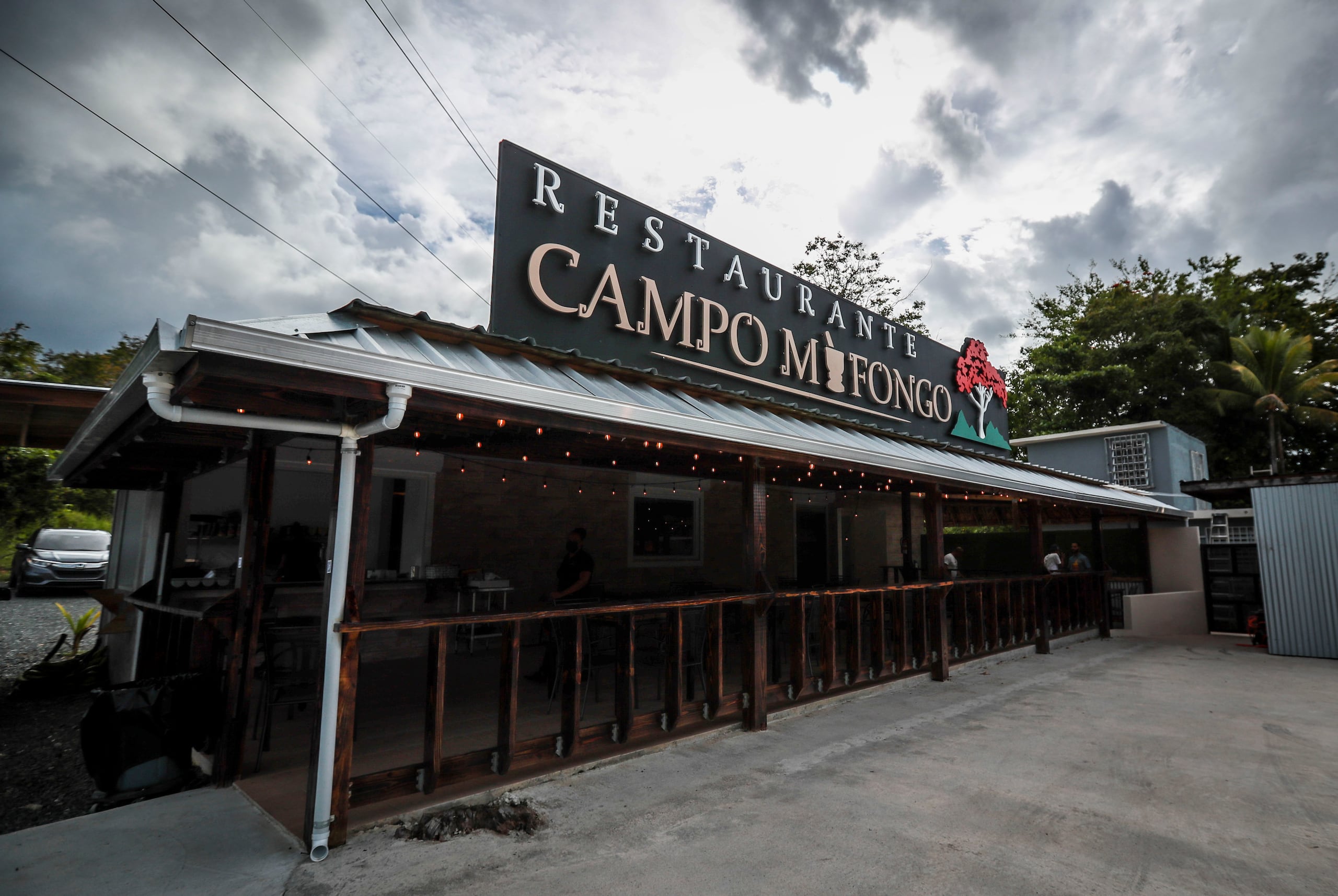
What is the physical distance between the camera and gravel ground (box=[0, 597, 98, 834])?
161 inches

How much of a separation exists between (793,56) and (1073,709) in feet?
37.5

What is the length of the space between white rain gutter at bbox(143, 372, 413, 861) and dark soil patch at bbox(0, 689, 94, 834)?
90.7 inches

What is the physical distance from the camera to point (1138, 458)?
1430cm

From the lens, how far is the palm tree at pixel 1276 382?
68.6ft

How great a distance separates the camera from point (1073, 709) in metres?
5.86

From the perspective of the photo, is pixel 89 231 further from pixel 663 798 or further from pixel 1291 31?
pixel 1291 31

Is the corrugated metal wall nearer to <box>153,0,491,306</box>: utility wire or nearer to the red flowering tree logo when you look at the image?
the red flowering tree logo

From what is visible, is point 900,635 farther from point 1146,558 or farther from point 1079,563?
point 1146,558

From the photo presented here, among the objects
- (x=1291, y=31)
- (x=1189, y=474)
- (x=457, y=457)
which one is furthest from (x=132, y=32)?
(x=1291, y=31)

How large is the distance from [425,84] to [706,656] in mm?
10632

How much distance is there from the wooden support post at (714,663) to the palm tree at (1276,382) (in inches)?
967

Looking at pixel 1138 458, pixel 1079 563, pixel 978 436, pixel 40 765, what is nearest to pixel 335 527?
pixel 40 765

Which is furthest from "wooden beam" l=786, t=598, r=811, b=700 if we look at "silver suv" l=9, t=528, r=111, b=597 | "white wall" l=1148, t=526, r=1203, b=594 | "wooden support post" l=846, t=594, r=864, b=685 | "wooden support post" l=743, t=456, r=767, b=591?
"silver suv" l=9, t=528, r=111, b=597

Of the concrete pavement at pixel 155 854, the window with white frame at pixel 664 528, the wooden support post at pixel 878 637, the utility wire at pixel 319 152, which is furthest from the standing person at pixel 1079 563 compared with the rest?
the concrete pavement at pixel 155 854
